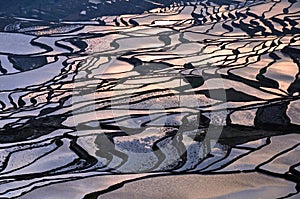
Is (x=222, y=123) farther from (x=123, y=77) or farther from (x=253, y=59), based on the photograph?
(x=253, y=59)

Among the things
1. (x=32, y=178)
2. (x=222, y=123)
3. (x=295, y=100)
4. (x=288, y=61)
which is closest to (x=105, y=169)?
(x=32, y=178)

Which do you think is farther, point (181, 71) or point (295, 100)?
point (181, 71)

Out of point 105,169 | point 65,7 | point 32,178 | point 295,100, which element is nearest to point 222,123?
point 295,100

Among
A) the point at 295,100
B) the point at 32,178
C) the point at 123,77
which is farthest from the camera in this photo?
the point at 123,77

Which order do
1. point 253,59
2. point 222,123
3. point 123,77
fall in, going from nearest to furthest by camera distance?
point 222,123
point 123,77
point 253,59

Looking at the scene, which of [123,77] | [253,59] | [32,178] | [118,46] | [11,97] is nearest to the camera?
[32,178]

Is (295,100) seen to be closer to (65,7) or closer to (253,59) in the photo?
(253,59)
